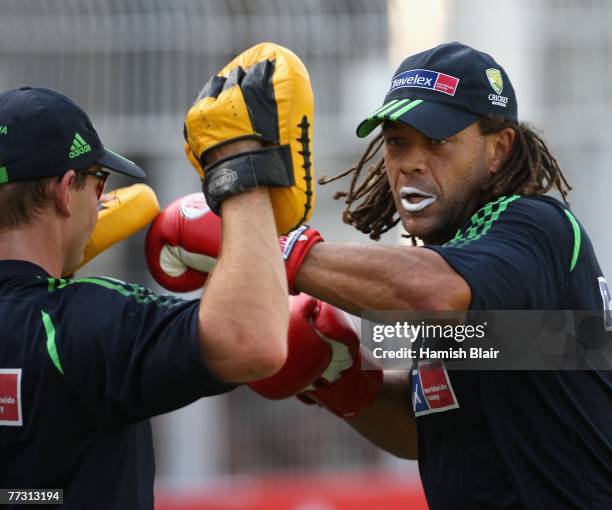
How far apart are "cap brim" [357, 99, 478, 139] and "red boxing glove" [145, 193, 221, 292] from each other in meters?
0.63

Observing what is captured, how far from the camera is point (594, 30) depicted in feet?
32.2

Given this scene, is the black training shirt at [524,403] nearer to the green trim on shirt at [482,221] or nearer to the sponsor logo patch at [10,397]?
the green trim on shirt at [482,221]

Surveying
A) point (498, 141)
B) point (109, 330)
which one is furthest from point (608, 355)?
point (109, 330)

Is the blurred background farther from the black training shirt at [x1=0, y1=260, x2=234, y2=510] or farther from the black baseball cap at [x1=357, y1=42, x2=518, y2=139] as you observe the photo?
the black training shirt at [x1=0, y1=260, x2=234, y2=510]

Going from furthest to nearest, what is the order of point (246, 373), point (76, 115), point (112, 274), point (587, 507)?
1. point (112, 274)
2. point (587, 507)
3. point (76, 115)
4. point (246, 373)

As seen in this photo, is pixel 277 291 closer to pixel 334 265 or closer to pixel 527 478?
pixel 334 265

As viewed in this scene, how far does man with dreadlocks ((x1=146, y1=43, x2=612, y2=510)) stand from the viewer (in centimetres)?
316

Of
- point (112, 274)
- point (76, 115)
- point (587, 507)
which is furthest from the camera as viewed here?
point (112, 274)

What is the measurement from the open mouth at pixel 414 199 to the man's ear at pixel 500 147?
24 centimetres

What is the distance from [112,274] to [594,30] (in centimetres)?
466

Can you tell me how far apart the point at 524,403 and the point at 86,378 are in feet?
4.30

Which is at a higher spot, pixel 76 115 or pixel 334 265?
pixel 76 115

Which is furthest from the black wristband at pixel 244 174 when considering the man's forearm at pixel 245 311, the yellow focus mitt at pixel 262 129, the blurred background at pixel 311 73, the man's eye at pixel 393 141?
the blurred background at pixel 311 73

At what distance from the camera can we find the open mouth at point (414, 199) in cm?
352
